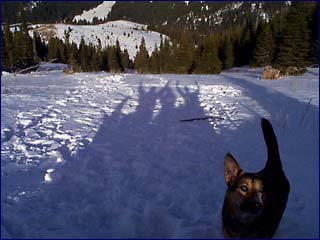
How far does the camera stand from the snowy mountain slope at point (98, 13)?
17338cm

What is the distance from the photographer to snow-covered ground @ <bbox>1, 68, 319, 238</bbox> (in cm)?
365

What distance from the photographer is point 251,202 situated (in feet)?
9.56

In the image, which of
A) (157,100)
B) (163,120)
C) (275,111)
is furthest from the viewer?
(157,100)

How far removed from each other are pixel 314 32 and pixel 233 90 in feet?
53.1

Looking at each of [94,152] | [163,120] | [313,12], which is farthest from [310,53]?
[94,152]

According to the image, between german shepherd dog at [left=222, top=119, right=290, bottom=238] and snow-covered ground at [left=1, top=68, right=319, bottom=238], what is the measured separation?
1.45 feet

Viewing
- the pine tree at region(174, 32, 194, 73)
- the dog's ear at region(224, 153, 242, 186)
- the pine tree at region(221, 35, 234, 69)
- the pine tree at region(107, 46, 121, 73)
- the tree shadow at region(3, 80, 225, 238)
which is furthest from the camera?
the pine tree at region(107, 46, 121, 73)

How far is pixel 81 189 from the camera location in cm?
438

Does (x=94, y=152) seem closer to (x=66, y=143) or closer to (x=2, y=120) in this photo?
(x=66, y=143)

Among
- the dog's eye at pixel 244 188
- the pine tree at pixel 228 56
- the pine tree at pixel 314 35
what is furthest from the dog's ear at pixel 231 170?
the pine tree at pixel 228 56

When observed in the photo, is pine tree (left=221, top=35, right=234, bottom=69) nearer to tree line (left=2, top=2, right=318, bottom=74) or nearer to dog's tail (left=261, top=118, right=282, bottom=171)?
tree line (left=2, top=2, right=318, bottom=74)

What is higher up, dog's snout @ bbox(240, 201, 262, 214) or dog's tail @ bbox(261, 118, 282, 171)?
dog's tail @ bbox(261, 118, 282, 171)

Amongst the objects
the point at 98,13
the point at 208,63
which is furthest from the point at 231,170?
the point at 98,13

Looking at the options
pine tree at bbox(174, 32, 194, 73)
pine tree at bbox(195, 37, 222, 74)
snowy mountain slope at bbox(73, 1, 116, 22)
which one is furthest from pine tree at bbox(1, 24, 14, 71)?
snowy mountain slope at bbox(73, 1, 116, 22)
